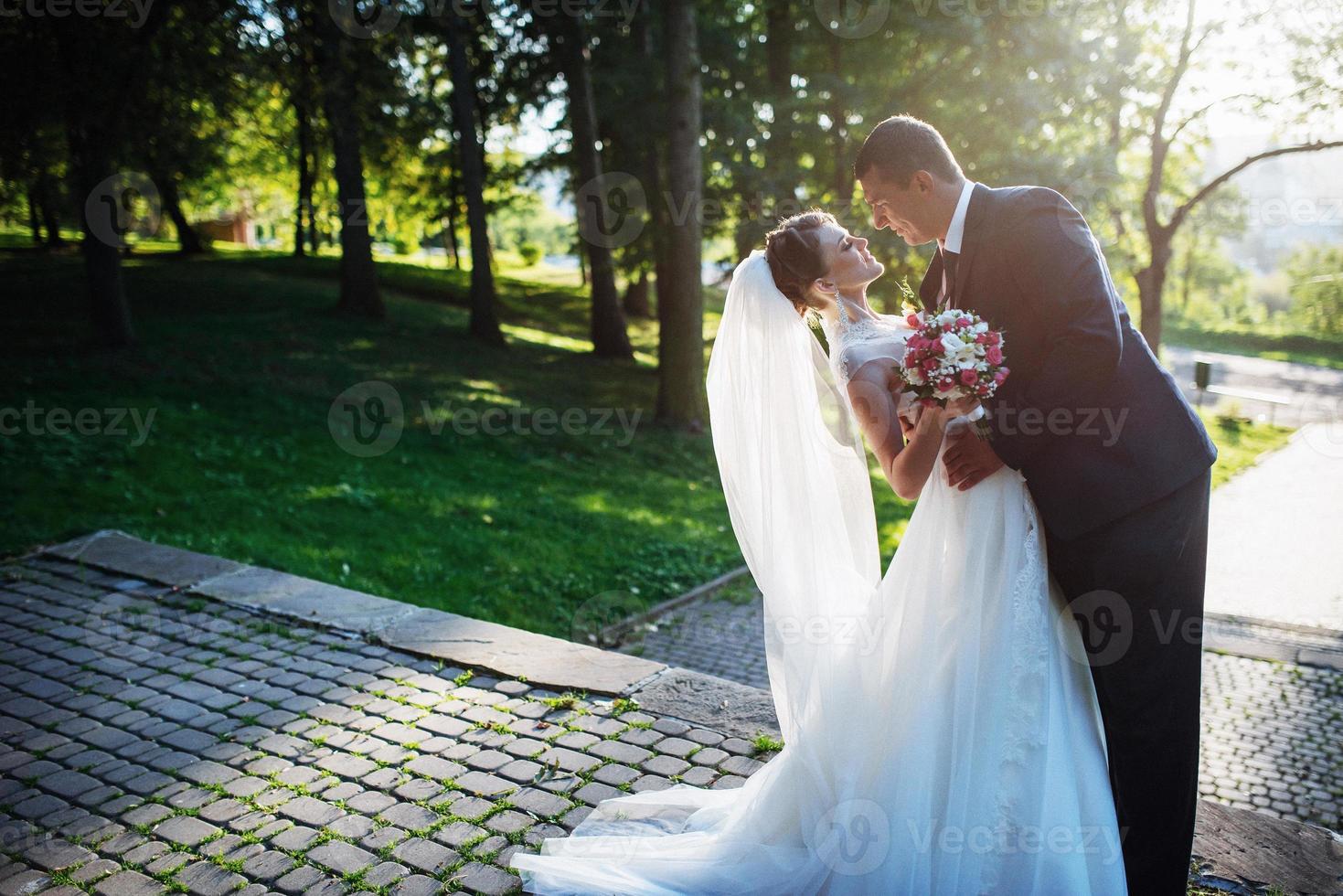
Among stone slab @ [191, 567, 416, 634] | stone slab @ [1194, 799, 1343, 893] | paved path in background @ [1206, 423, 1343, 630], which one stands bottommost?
paved path in background @ [1206, 423, 1343, 630]

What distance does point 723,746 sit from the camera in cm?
455

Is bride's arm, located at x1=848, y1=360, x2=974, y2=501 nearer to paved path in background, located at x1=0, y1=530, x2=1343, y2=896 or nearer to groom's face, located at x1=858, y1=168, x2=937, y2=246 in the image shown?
groom's face, located at x1=858, y1=168, x2=937, y2=246

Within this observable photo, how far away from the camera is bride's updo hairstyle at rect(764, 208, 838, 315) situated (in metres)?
3.64

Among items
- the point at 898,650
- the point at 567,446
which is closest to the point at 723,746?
the point at 898,650

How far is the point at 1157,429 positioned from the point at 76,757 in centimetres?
464

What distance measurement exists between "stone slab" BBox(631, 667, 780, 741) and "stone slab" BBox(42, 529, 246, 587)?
3.60m

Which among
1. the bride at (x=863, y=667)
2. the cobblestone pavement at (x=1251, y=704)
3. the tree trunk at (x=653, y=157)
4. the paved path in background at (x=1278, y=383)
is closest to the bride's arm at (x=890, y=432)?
the bride at (x=863, y=667)

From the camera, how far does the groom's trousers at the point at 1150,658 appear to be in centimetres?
309

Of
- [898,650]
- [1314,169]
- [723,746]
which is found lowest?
[723,746]

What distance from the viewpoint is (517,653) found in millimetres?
5637

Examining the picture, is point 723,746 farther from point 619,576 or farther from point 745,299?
point 619,576

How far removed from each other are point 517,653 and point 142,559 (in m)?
3.41

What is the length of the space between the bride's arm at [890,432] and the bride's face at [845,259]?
1.32 feet

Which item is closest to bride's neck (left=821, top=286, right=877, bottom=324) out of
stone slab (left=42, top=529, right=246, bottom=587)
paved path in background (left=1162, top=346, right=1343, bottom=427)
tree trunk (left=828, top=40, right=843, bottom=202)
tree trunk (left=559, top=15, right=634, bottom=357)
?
stone slab (left=42, top=529, right=246, bottom=587)
